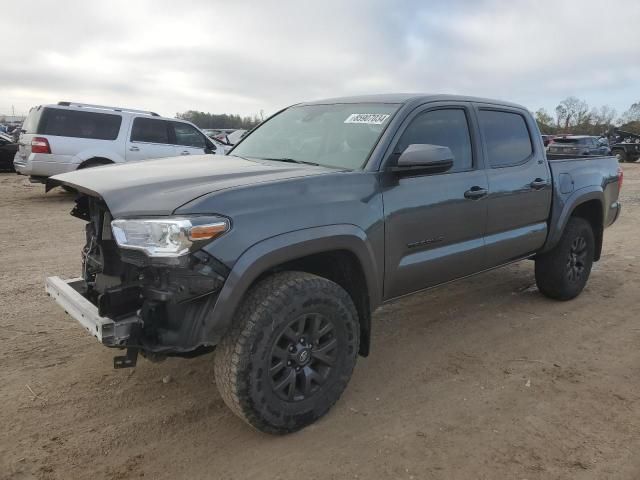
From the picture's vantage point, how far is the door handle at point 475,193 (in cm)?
377

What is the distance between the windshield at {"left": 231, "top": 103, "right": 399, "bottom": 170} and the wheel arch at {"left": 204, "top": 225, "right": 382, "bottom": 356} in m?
0.56

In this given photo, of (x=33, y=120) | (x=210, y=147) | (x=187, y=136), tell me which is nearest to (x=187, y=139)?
(x=187, y=136)

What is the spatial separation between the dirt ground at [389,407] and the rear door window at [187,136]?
754 cm

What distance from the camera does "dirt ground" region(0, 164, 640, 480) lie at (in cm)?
266

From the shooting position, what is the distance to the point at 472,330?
448 centimetres

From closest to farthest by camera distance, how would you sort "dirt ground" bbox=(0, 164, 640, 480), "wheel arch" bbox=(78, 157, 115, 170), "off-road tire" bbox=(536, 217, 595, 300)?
1. "dirt ground" bbox=(0, 164, 640, 480)
2. "off-road tire" bbox=(536, 217, 595, 300)
3. "wheel arch" bbox=(78, 157, 115, 170)

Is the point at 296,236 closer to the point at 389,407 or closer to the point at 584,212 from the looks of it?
the point at 389,407

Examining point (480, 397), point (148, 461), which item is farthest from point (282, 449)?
point (480, 397)

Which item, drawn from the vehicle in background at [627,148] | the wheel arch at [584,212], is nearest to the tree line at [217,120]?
the vehicle in background at [627,148]

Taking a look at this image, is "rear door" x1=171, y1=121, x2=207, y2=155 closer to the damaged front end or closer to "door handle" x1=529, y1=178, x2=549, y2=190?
"door handle" x1=529, y1=178, x2=549, y2=190

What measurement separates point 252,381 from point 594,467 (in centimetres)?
177

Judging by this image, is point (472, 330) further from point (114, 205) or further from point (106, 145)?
point (106, 145)

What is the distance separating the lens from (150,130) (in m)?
11.6

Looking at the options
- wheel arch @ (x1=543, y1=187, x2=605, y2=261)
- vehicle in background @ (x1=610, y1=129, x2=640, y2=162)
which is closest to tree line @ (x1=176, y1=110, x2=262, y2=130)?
vehicle in background @ (x1=610, y1=129, x2=640, y2=162)
